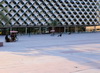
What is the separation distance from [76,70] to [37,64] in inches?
104

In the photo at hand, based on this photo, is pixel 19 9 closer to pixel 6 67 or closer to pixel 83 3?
pixel 83 3

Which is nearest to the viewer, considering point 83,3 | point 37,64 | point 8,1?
point 37,64

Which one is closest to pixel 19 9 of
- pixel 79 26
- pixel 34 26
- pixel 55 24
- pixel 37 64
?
pixel 34 26

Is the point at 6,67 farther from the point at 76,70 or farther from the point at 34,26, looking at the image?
the point at 34,26

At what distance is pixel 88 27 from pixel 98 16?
21.6ft

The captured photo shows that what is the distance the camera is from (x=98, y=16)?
292ft

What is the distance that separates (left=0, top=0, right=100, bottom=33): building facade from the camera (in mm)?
70812

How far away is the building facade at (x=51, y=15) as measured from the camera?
70812mm

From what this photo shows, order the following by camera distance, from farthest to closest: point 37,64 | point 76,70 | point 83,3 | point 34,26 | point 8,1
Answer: point 83,3, point 34,26, point 8,1, point 37,64, point 76,70

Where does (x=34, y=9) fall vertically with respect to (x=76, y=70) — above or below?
above

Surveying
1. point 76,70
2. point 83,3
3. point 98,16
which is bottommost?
point 76,70

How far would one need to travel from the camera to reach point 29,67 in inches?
437

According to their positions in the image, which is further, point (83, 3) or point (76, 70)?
point (83, 3)

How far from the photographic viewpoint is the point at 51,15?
77.4 meters
